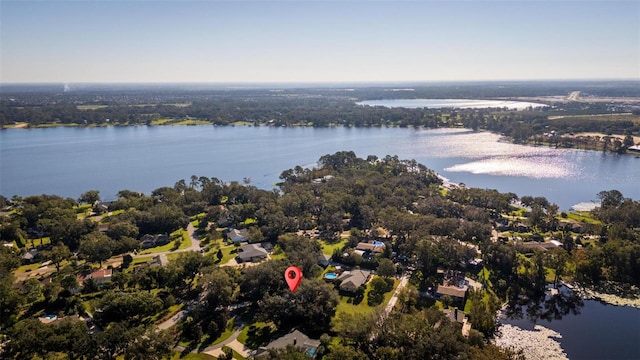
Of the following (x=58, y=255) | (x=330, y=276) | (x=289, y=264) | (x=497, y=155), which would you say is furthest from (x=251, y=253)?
(x=497, y=155)

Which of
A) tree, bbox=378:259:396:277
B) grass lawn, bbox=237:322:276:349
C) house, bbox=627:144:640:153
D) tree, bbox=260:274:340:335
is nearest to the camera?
grass lawn, bbox=237:322:276:349

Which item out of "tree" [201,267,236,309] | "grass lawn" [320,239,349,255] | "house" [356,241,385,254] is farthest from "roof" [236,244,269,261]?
"house" [356,241,385,254]

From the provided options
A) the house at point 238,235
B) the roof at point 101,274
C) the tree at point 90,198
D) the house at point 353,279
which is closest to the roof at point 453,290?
the house at point 353,279

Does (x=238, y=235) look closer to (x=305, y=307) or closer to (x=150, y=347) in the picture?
(x=305, y=307)

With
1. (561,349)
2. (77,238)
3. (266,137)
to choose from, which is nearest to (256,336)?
(561,349)

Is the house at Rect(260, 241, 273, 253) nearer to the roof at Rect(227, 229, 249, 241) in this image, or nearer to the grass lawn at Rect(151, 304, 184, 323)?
the roof at Rect(227, 229, 249, 241)
